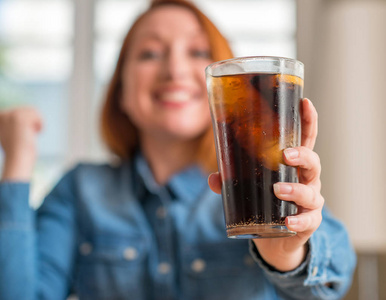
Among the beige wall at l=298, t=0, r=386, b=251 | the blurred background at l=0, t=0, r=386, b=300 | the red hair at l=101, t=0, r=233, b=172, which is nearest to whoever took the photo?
the red hair at l=101, t=0, r=233, b=172

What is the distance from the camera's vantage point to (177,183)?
54.1 inches

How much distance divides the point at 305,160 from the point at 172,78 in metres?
0.69

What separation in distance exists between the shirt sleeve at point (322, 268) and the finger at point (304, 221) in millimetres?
184

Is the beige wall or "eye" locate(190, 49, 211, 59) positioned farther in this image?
the beige wall

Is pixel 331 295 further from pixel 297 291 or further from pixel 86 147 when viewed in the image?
pixel 86 147

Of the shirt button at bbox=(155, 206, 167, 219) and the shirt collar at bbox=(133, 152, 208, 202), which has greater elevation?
the shirt collar at bbox=(133, 152, 208, 202)

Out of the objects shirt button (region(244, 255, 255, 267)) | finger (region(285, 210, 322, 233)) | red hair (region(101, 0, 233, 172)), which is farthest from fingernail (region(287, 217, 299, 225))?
red hair (region(101, 0, 233, 172))

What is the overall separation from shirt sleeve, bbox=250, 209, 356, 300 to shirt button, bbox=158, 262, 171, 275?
0.91 feet

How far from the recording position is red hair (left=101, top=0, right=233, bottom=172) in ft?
4.31

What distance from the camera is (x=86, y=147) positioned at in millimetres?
3221

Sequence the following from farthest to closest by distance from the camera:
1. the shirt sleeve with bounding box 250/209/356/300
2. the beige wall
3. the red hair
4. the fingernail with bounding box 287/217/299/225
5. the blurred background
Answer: the blurred background, the beige wall, the red hair, the shirt sleeve with bounding box 250/209/356/300, the fingernail with bounding box 287/217/299/225

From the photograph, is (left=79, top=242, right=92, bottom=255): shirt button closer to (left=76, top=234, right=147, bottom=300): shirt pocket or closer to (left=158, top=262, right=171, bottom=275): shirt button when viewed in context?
(left=76, top=234, right=147, bottom=300): shirt pocket

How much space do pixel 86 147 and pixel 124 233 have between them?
1.96 metres

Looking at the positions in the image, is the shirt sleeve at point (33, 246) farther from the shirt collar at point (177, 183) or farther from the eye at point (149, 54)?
the eye at point (149, 54)
